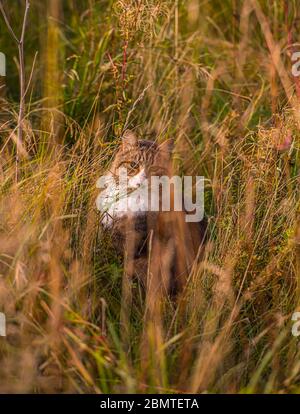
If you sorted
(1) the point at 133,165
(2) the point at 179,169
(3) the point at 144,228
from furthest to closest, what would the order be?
1. (2) the point at 179,169
2. (1) the point at 133,165
3. (3) the point at 144,228

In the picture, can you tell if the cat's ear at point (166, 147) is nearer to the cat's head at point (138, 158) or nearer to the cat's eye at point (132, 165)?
the cat's head at point (138, 158)

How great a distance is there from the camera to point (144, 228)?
3.08 meters

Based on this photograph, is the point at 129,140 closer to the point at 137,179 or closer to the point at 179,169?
the point at 137,179

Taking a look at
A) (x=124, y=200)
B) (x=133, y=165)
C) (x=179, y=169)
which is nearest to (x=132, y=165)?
(x=133, y=165)

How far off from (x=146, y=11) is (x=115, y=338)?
4.77ft

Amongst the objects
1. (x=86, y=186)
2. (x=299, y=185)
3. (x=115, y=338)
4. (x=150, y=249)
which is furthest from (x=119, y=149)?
(x=115, y=338)

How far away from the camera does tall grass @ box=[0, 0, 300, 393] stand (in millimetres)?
2496

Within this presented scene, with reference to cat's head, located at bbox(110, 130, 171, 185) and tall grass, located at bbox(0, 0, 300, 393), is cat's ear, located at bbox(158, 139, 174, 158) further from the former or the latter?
tall grass, located at bbox(0, 0, 300, 393)

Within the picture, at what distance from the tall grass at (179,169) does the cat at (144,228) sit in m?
0.07

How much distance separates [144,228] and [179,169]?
0.67 m

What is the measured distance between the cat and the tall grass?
0.07 metres

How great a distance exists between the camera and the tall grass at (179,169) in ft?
8.19

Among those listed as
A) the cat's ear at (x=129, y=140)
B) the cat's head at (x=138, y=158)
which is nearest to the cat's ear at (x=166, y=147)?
the cat's head at (x=138, y=158)

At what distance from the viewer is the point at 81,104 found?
391 cm
